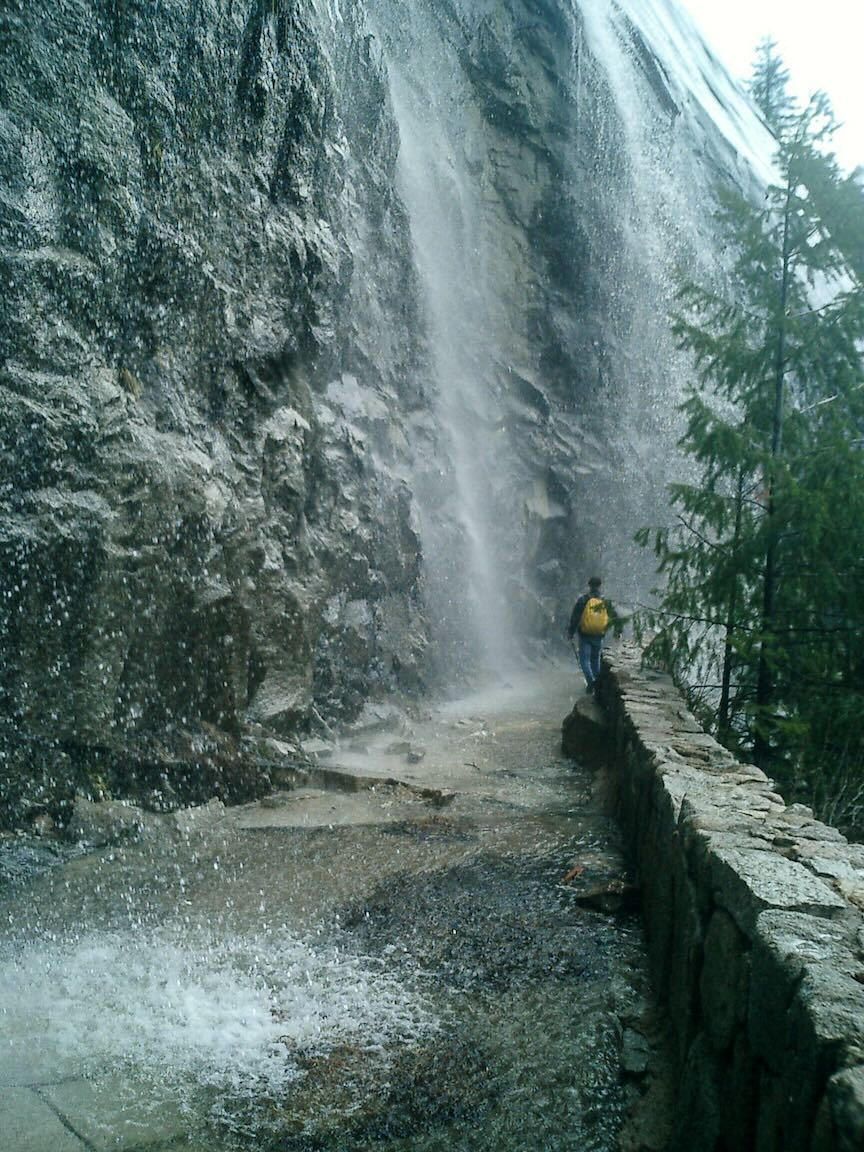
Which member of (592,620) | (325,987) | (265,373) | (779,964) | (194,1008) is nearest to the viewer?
(779,964)

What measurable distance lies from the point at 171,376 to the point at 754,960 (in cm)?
689

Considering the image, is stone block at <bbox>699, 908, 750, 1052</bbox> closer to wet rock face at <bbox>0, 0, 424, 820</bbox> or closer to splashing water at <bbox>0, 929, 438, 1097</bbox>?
splashing water at <bbox>0, 929, 438, 1097</bbox>

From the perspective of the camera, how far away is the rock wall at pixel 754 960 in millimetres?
2180

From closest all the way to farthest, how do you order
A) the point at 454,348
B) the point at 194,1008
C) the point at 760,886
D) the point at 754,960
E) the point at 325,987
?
1. the point at 754,960
2. the point at 760,886
3. the point at 194,1008
4. the point at 325,987
5. the point at 454,348

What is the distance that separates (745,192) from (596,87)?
7.41 m

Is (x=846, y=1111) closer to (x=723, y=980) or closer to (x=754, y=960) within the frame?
(x=754, y=960)

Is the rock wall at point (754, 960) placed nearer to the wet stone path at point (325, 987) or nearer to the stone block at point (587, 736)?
the wet stone path at point (325, 987)

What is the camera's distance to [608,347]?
21078 millimetres

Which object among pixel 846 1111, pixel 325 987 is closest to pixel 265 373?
pixel 325 987


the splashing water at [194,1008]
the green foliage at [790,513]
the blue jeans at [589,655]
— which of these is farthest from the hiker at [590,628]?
the splashing water at [194,1008]

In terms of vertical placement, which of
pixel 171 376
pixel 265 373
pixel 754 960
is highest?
pixel 265 373

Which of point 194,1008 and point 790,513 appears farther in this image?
point 790,513

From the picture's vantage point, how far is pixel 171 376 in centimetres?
810

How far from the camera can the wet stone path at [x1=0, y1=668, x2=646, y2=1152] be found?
3.34 metres
